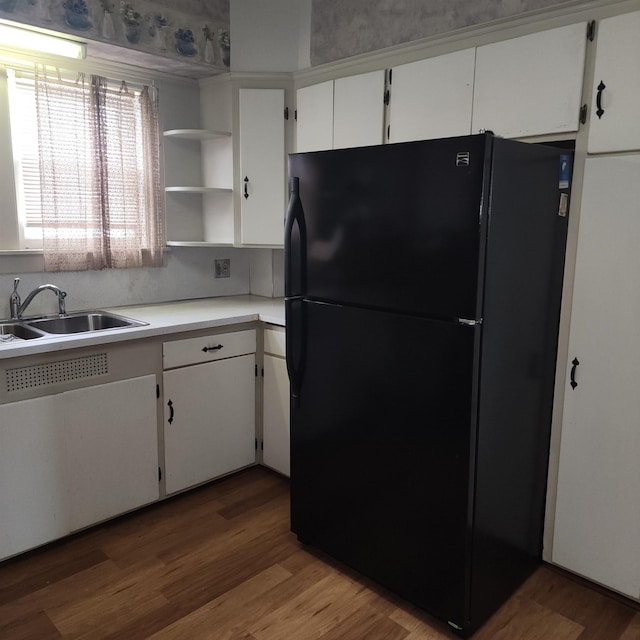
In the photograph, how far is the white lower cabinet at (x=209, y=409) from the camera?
2.67 metres

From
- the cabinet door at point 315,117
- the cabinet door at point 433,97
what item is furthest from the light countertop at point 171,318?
the cabinet door at point 433,97

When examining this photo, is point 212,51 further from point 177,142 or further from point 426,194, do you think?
point 426,194

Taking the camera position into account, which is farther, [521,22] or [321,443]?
[321,443]

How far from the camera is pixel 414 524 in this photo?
1952 millimetres

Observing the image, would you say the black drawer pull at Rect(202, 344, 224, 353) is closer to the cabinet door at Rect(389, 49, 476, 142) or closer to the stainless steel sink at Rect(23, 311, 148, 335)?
the stainless steel sink at Rect(23, 311, 148, 335)

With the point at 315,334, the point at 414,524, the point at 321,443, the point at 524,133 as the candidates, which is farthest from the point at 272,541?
the point at 524,133

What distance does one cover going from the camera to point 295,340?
88.1 inches

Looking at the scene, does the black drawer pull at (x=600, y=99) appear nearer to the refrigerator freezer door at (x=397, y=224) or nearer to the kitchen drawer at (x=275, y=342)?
the refrigerator freezer door at (x=397, y=224)

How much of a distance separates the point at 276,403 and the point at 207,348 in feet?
1.55

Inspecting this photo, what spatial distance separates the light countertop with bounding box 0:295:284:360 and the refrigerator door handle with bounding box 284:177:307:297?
2.02 feet

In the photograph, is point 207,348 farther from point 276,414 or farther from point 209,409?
point 276,414

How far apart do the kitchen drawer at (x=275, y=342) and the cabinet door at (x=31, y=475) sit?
1049 millimetres

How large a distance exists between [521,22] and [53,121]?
2.11 meters

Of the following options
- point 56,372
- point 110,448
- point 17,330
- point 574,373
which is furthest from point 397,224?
point 17,330
